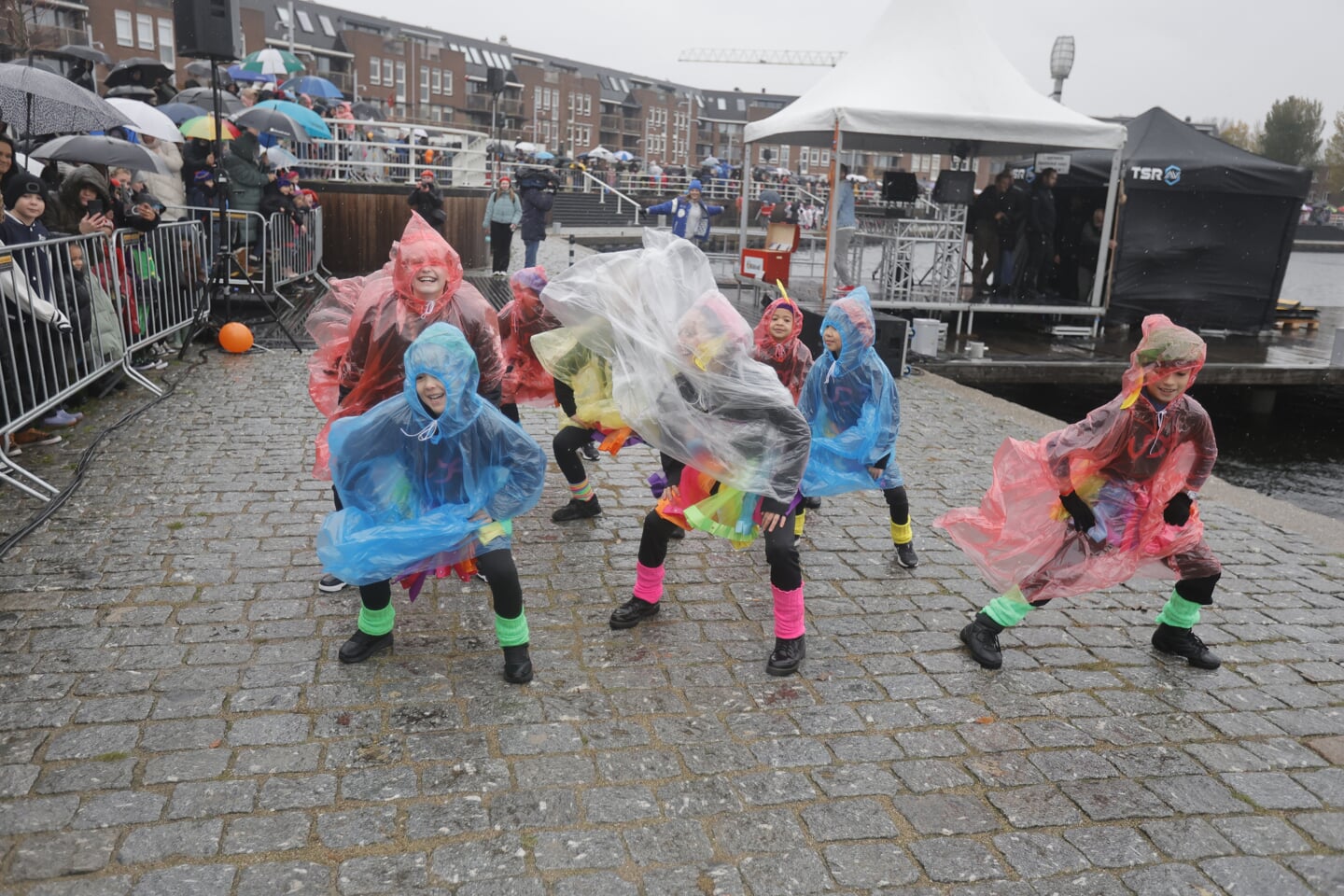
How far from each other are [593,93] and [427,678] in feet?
339

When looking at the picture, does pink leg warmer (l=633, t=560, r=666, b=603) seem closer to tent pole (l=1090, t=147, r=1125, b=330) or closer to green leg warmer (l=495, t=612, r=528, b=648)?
green leg warmer (l=495, t=612, r=528, b=648)

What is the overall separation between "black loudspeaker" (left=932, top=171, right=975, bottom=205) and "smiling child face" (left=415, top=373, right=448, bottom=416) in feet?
36.0

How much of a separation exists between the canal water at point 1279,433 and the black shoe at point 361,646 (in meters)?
8.99

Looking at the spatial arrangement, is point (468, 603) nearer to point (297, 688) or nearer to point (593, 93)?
point (297, 688)

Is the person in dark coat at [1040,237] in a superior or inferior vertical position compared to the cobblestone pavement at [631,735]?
superior

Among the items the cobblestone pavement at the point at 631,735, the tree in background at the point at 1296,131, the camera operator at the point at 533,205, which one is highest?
the tree in background at the point at 1296,131

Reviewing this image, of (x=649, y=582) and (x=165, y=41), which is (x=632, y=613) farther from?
(x=165, y=41)

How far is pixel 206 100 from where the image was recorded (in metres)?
12.8

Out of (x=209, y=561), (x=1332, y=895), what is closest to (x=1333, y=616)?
(x=1332, y=895)

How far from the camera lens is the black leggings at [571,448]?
5539 millimetres

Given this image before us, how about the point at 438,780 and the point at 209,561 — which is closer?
the point at 438,780

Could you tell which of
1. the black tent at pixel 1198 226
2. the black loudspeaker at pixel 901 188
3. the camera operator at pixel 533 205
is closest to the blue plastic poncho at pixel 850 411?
the black loudspeaker at pixel 901 188

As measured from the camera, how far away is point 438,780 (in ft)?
10.3

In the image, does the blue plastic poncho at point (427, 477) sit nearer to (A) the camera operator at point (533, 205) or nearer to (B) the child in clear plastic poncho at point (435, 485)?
(B) the child in clear plastic poncho at point (435, 485)
